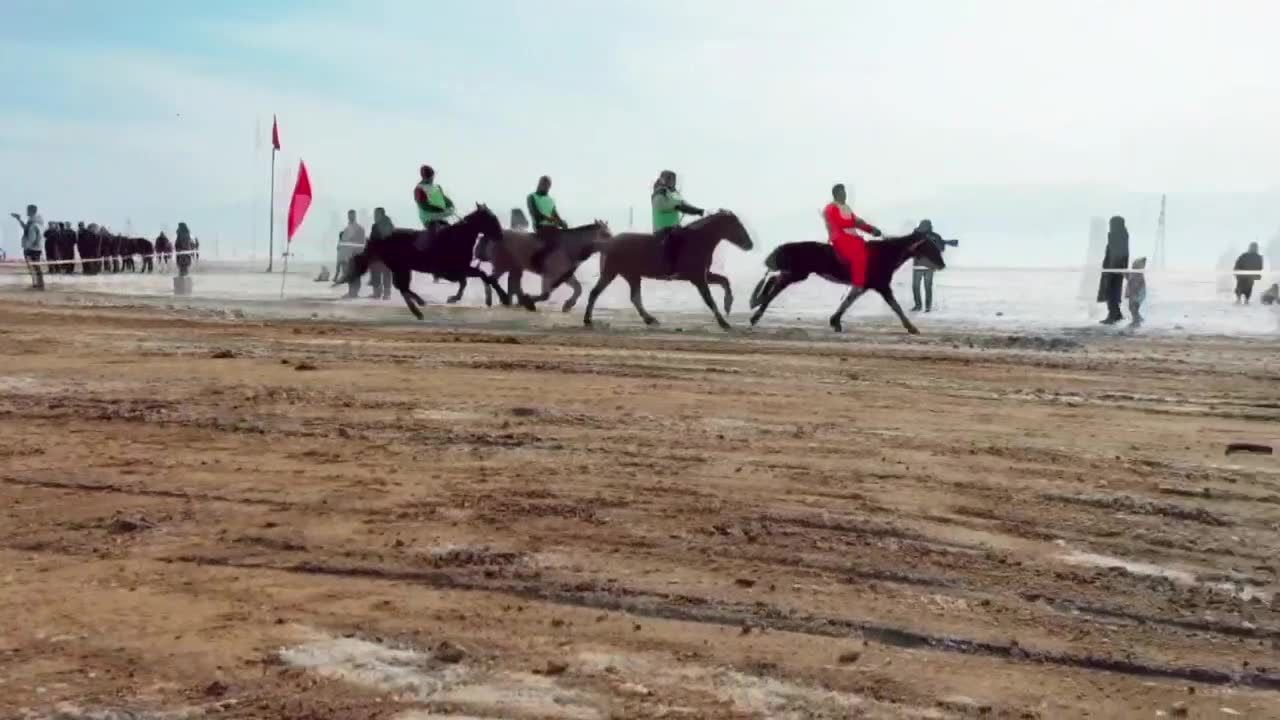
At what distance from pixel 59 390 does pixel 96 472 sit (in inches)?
117

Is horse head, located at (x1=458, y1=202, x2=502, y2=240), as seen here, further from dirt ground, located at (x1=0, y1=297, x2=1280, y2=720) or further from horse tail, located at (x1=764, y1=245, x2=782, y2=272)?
dirt ground, located at (x1=0, y1=297, x2=1280, y2=720)

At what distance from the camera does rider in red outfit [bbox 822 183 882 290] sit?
1791 cm

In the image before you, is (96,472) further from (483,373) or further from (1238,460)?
(1238,460)

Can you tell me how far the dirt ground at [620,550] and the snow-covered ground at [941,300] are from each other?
1073 cm

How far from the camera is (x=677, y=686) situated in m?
4.14

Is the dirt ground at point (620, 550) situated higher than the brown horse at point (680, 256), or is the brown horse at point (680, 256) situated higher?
the brown horse at point (680, 256)

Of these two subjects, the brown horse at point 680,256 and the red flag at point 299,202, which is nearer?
the brown horse at point 680,256

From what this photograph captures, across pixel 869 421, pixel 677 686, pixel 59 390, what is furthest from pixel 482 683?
pixel 59 390

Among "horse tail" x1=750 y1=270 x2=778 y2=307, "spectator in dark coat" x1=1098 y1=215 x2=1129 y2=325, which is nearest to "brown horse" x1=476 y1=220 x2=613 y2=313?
"horse tail" x1=750 y1=270 x2=778 y2=307

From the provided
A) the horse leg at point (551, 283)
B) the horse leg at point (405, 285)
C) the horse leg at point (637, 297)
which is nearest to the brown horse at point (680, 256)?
the horse leg at point (637, 297)

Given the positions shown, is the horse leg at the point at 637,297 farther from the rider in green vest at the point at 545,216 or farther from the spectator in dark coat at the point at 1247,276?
the spectator in dark coat at the point at 1247,276

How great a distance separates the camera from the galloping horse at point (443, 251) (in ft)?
65.4

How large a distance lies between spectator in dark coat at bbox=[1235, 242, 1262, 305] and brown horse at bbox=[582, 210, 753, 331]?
12.1m

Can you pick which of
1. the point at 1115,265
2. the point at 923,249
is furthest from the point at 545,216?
the point at 1115,265
